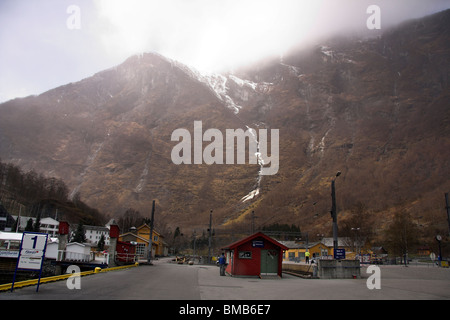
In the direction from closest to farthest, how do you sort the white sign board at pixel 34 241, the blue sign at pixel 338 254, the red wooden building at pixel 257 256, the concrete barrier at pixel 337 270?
the white sign board at pixel 34 241 → the concrete barrier at pixel 337 270 → the blue sign at pixel 338 254 → the red wooden building at pixel 257 256

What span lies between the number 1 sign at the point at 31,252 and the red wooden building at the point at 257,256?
12.8 metres

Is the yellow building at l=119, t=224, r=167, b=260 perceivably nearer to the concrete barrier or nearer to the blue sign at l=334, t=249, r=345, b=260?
the concrete barrier

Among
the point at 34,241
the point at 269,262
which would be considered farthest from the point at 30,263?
the point at 269,262

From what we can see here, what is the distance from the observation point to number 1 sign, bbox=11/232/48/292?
10.4m

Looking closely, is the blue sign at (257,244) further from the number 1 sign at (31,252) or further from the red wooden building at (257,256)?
the number 1 sign at (31,252)

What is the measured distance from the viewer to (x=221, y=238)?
89688mm

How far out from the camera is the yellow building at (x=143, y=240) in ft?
199

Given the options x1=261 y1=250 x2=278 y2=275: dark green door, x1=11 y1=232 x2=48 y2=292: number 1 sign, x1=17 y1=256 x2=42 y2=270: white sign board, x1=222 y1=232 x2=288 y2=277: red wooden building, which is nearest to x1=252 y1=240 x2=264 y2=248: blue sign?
x1=222 y1=232 x2=288 y2=277: red wooden building

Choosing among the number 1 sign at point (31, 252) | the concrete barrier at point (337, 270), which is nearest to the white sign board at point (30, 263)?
the number 1 sign at point (31, 252)

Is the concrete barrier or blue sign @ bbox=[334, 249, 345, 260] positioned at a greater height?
blue sign @ bbox=[334, 249, 345, 260]

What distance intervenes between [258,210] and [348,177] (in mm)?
45192

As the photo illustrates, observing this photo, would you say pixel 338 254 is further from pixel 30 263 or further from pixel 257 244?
pixel 30 263

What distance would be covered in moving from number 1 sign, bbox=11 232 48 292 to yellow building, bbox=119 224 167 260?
50071mm
